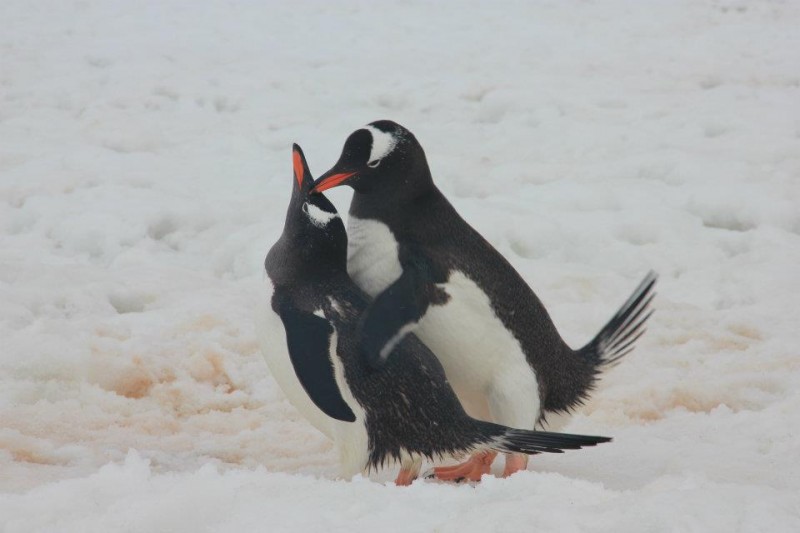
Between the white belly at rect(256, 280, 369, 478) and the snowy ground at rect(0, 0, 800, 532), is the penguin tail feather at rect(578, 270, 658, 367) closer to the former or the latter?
the snowy ground at rect(0, 0, 800, 532)

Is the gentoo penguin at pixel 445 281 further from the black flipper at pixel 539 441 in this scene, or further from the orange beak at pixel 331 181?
the black flipper at pixel 539 441

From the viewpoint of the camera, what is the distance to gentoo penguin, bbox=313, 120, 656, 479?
2.04 m

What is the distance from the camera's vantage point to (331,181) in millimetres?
2014

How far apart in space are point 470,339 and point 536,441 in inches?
14.8

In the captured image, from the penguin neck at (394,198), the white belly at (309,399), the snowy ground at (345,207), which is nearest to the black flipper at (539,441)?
the snowy ground at (345,207)

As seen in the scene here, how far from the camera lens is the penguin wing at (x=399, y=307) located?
182 cm

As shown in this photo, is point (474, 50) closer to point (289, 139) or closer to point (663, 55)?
point (663, 55)

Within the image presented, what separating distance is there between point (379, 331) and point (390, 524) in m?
0.66

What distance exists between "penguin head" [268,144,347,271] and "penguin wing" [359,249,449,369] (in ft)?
0.49

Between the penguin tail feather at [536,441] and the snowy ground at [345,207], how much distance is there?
0.17 m

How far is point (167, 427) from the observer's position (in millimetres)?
2371

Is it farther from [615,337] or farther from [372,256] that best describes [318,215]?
[615,337]

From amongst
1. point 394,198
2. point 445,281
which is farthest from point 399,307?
point 394,198

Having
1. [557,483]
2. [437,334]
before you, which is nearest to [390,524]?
[557,483]
